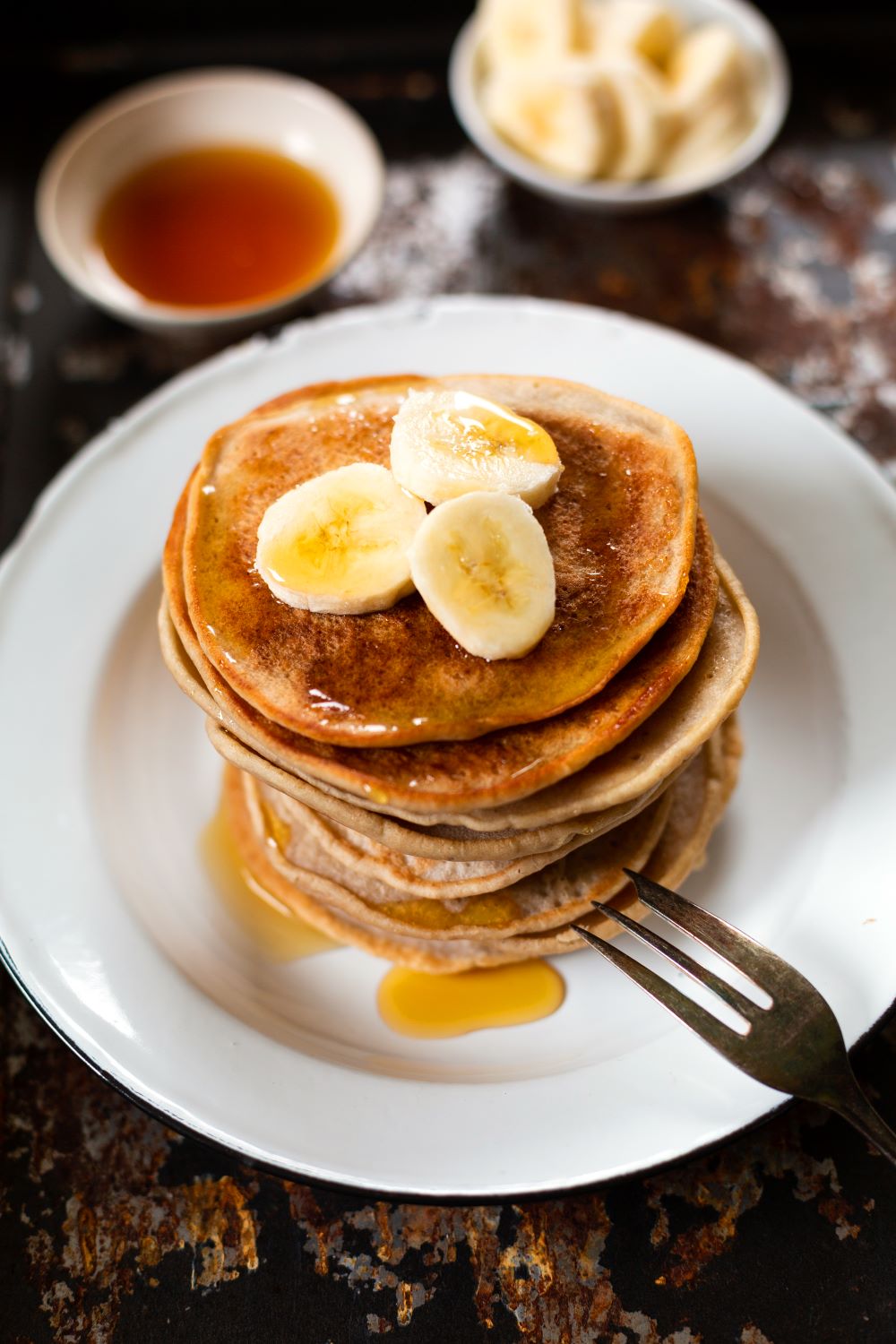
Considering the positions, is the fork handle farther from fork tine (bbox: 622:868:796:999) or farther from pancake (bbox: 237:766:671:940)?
pancake (bbox: 237:766:671:940)

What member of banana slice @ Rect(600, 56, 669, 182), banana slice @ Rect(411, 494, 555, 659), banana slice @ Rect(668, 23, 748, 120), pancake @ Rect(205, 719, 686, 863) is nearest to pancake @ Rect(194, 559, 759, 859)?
pancake @ Rect(205, 719, 686, 863)

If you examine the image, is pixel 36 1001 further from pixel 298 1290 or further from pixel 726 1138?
pixel 726 1138

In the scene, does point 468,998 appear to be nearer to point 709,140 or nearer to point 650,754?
point 650,754

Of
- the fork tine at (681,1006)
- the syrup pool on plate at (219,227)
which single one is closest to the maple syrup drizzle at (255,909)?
the fork tine at (681,1006)

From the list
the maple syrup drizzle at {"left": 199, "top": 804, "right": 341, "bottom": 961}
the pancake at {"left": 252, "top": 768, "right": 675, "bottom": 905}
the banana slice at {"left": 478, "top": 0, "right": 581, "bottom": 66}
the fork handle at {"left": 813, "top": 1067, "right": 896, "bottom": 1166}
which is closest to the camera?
the fork handle at {"left": 813, "top": 1067, "right": 896, "bottom": 1166}

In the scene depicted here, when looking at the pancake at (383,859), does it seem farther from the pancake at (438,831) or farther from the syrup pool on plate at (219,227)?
the syrup pool on plate at (219,227)

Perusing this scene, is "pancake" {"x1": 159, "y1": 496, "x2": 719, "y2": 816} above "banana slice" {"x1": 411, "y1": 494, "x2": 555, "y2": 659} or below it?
below

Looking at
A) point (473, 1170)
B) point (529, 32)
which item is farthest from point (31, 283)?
point (473, 1170)
